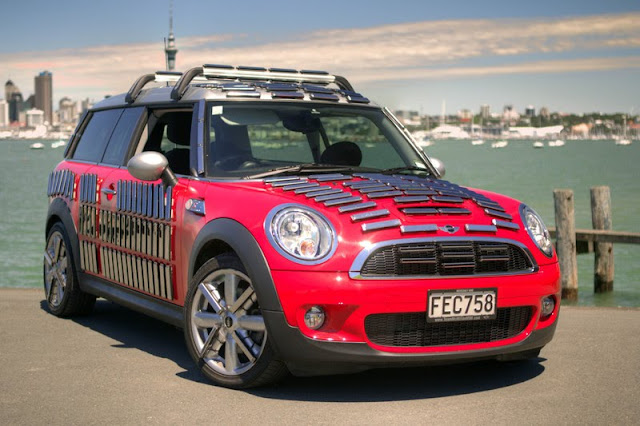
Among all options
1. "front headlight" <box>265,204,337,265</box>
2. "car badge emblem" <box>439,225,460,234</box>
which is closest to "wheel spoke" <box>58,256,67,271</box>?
"front headlight" <box>265,204,337,265</box>

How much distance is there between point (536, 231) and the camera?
19.9 ft

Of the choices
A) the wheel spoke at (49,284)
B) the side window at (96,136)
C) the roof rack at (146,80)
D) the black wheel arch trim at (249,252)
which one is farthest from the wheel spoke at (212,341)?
the wheel spoke at (49,284)

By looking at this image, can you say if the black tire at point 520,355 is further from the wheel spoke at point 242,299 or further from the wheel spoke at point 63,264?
the wheel spoke at point 63,264

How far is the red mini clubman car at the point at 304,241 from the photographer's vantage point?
17.7 feet


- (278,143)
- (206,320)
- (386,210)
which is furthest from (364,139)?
(206,320)

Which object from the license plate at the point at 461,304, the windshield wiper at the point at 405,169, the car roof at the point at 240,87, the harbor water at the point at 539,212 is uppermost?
the car roof at the point at 240,87

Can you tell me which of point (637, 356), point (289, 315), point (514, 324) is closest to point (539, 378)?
point (514, 324)

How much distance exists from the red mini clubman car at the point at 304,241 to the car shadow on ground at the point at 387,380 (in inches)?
6.7

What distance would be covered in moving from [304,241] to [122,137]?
277 cm

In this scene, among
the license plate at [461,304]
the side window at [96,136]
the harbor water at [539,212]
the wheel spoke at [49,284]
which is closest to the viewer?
the license plate at [461,304]

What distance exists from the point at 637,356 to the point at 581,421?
6.18ft

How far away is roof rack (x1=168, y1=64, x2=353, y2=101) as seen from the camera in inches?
279

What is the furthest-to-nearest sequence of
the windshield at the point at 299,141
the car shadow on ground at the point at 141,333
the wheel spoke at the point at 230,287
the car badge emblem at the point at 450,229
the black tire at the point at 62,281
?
the black tire at the point at 62,281, the car shadow on ground at the point at 141,333, the windshield at the point at 299,141, the wheel spoke at the point at 230,287, the car badge emblem at the point at 450,229

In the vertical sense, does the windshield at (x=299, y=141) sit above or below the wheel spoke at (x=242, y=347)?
above
